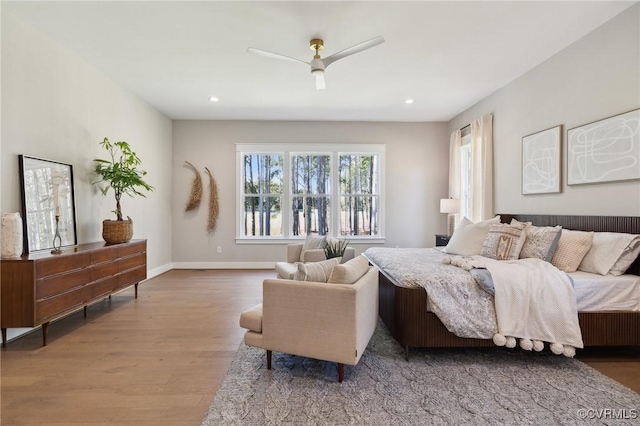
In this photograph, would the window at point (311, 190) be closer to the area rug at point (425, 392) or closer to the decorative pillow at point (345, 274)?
the area rug at point (425, 392)

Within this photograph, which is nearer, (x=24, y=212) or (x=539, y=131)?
(x=24, y=212)

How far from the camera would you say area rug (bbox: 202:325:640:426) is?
1763 millimetres

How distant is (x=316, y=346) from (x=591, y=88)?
3.48m

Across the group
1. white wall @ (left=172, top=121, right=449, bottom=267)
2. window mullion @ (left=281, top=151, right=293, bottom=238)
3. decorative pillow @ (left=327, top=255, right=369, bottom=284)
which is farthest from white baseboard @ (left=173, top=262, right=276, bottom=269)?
decorative pillow @ (left=327, top=255, right=369, bottom=284)

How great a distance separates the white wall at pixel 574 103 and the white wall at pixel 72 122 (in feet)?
17.5

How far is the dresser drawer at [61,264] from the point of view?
99.4 inches

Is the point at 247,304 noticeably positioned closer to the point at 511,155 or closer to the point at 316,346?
the point at 316,346

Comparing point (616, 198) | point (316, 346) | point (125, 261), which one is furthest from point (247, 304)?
point (616, 198)

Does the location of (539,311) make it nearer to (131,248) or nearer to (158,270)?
(131,248)

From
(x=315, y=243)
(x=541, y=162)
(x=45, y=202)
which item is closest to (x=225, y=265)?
(x=315, y=243)

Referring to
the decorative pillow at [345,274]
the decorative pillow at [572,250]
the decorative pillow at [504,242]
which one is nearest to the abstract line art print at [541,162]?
the decorative pillow at [504,242]

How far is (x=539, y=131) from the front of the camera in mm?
3648

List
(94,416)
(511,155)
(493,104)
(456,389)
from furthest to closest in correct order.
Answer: (493,104) < (511,155) < (456,389) < (94,416)

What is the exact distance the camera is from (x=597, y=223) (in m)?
2.84
